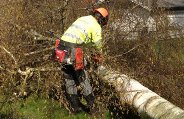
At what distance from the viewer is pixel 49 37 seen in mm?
8492

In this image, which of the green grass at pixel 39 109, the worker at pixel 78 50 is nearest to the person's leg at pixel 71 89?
the worker at pixel 78 50

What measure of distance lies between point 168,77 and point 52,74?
246 cm

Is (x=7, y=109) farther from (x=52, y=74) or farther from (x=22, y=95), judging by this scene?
(x=52, y=74)

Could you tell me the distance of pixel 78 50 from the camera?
688 cm

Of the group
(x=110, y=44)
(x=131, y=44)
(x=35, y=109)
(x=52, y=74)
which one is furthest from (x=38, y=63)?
(x=131, y=44)

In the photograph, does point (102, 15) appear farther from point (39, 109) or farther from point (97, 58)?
point (39, 109)

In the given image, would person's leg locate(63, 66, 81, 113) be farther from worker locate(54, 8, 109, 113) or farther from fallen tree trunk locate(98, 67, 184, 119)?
fallen tree trunk locate(98, 67, 184, 119)

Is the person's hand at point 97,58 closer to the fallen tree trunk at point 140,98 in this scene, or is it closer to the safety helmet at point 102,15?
the fallen tree trunk at point 140,98

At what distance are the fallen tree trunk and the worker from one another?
44 cm

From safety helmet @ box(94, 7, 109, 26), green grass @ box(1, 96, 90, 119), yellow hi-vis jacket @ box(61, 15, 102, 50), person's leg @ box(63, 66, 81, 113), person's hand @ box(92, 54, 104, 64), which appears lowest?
green grass @ box(1, 96, 90, 119)

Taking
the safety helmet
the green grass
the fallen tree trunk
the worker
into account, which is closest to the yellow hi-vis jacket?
the worker

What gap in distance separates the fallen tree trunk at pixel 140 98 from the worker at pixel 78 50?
1.46ft

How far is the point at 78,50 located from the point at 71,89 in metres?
0.77

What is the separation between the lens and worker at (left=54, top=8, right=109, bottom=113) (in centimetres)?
691
